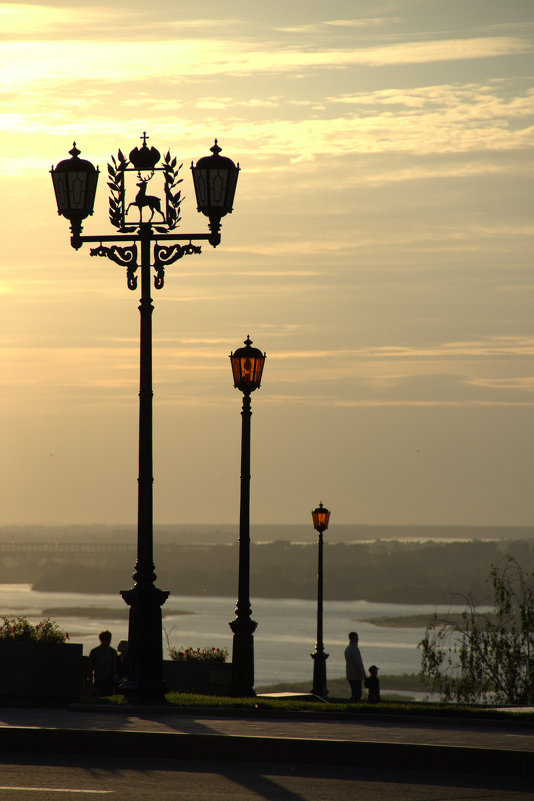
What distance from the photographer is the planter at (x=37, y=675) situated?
18.2 m

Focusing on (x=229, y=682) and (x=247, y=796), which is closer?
(x=247, y=796)

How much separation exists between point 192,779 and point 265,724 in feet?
9.90

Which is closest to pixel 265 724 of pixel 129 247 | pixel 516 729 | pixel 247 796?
pixel 516 729

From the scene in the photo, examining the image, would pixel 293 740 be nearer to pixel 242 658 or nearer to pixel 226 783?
pixel 226 783

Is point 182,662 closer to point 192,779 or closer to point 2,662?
point 2,662

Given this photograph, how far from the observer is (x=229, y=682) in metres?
24.4

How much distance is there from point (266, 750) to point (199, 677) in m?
11.4

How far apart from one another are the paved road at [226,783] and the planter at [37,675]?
4.88 m

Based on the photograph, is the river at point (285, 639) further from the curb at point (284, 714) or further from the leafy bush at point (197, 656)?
the curb at point (284, 714)


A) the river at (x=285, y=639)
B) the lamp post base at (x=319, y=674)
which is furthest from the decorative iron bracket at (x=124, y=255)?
the river at (x=285, y=639)

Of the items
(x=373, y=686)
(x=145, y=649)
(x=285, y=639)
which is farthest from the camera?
(x=285, y=639)

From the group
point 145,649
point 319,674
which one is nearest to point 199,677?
point 145,649

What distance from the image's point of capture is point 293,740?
1325 cm

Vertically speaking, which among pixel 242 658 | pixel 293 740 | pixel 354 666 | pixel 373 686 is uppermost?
pixel 242 658
